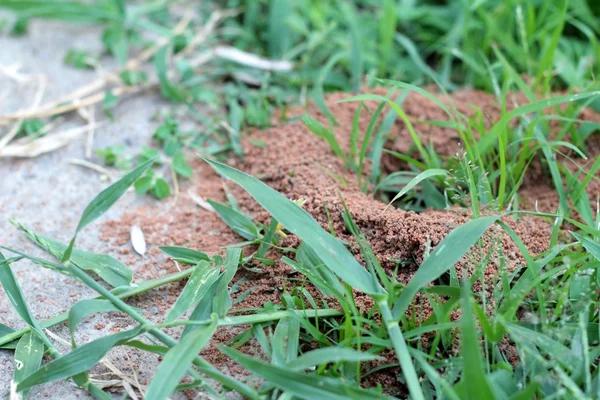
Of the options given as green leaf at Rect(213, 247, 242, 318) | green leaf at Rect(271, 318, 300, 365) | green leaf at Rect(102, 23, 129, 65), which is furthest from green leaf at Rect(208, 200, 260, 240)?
green leaf at Rect(102, 23, 129, 65)

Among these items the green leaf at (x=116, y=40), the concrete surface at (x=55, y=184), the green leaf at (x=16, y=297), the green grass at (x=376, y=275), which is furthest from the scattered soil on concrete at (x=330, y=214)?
the green leaf at (x=116, y=40)

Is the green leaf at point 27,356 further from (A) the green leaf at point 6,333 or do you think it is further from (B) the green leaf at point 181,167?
(B) the green leaf at point 181,167

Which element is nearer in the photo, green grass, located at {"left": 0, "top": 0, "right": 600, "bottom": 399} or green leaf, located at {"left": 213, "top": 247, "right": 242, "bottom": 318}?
green grass, located at {"left": 0, "top": 0, "right": 600, "bottom": 399}

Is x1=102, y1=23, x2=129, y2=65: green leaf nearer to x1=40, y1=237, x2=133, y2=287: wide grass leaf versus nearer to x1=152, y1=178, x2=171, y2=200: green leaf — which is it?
x1=152, y1=178, x2=171, y2=200: green leaf

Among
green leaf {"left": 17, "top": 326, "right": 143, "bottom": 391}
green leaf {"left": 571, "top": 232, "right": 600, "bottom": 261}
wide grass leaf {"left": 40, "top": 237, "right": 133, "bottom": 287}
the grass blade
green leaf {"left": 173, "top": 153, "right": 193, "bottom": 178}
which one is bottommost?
green leaf {"left": 17, "top": 326, "right": 143, "bottom": 391}

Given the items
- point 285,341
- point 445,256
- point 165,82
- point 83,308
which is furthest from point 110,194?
point 165,82

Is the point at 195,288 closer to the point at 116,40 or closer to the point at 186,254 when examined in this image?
the point at 186,254
